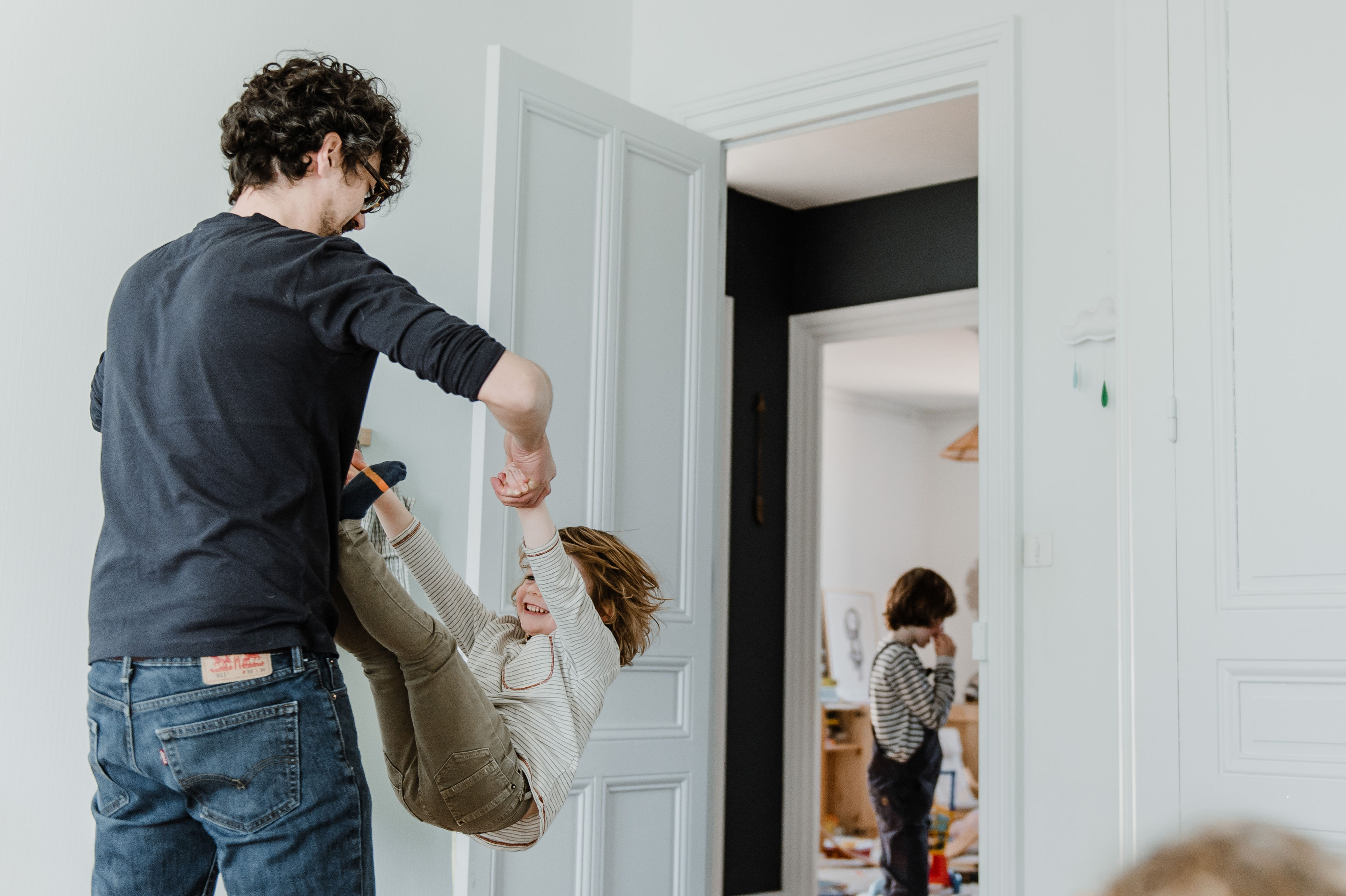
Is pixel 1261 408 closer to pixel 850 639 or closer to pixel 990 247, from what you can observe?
pixel 990 247

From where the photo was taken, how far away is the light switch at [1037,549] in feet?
9.52

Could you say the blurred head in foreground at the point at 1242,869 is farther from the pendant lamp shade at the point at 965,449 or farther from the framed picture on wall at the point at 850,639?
the framed picture on wall at the point at 850,639

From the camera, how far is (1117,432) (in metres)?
2.59

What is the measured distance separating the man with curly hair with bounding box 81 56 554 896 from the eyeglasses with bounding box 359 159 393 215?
0.53ft

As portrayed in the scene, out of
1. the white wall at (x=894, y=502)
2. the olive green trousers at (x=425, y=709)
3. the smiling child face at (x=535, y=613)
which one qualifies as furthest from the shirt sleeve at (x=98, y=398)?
the white wall at (x=894, y=502)

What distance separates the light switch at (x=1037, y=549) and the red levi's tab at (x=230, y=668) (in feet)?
6.52

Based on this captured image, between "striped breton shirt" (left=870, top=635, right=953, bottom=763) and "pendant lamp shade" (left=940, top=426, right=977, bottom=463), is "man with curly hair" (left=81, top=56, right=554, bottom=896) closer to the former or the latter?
"striped breton shirt" (left=870, top=635, right=953, bottom=763)

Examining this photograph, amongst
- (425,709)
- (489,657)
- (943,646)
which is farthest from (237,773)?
(943,646)

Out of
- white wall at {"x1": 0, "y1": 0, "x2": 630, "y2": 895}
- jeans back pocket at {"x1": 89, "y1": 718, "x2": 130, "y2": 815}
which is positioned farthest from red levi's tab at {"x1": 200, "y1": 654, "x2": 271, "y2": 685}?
white wall at {"x1": 0, "y1": 0, "x2": 630, "y2": 895}

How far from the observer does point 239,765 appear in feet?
4.46

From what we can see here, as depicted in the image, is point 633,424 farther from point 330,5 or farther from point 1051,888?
point 1051,888

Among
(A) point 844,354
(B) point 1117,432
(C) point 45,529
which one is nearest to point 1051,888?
(B) point 1117,432

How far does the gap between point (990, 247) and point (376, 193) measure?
1.81 metres

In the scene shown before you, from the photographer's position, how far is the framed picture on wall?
8.33m
